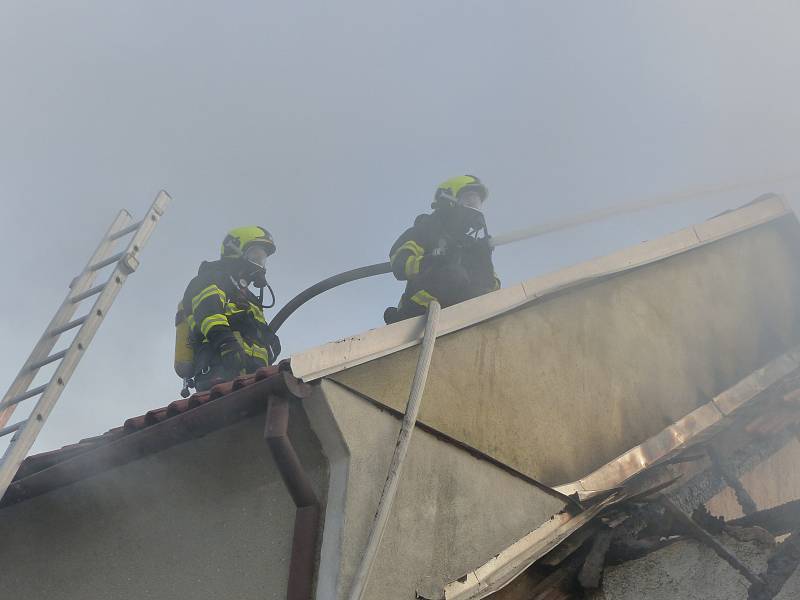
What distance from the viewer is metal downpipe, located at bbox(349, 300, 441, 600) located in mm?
3039

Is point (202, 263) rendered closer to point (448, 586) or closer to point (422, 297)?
point (422, 297)

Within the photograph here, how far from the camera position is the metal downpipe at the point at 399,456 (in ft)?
9.97

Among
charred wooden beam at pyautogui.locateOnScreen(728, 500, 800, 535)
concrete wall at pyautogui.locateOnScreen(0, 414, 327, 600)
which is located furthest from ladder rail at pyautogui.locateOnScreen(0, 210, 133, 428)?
charred wooden beam at pyautogui.locateOnScreen(728, 500, 800, 535)

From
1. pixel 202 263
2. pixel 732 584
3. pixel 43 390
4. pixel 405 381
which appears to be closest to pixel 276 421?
pixel 405 381

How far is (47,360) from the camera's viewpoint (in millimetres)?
3572

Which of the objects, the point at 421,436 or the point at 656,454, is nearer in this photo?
the point at 421,436

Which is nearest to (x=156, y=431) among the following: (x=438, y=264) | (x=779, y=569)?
(x=779, y=569)

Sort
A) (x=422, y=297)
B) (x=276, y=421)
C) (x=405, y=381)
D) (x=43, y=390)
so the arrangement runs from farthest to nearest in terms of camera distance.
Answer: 1. (x=422, y=297)
2. (x=405, y=381)
3. (x=43, y=390)
4. (x=276, y=421)

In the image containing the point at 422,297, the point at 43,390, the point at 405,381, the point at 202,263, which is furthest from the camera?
the point at 202,263

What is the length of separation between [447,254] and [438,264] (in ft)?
0.46

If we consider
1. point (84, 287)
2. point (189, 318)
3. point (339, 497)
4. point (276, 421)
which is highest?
point (189, 318)

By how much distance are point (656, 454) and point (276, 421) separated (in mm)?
2677

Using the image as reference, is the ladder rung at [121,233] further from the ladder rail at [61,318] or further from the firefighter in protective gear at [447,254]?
the firefighter in protective gear at [447,254]

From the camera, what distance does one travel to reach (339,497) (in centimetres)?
319
